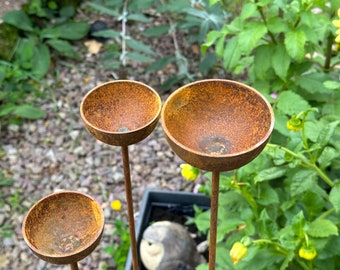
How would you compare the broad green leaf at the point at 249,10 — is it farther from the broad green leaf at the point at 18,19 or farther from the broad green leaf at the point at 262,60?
the broad green leaf at the point at 18,19

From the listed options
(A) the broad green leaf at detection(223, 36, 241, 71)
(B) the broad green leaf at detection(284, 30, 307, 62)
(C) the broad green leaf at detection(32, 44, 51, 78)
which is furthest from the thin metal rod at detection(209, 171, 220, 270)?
(C) the broad green leaf at detection(32, 44, 51, 78)

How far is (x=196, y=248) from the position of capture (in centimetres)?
209

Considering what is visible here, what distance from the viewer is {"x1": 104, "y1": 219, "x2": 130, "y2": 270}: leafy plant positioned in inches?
84.0

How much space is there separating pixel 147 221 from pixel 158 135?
0.60m

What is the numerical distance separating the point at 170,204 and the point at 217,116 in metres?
1.25

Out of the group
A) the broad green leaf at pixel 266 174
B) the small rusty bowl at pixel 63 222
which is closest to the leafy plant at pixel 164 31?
the broad green leaf at pixel 266 174

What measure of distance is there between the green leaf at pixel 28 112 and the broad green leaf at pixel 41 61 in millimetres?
222

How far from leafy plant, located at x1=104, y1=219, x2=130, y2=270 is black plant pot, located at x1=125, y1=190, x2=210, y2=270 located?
11cm

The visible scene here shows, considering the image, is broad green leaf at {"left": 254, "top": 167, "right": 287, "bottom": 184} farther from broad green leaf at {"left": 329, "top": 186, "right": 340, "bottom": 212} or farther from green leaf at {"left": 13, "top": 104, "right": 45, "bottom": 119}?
green leaf at {"left": 13, "top": 104, "right": 45, "bottom": 119}

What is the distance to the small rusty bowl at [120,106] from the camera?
1.12 metres

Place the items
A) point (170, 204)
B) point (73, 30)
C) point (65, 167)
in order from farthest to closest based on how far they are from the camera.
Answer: point (73, 30) → point (65, 167) → point (170, 204)

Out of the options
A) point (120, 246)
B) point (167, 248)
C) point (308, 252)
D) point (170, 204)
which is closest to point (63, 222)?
point (308, 252)

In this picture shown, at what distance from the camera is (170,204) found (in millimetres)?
2279

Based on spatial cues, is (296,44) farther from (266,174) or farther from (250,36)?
(266,174)
